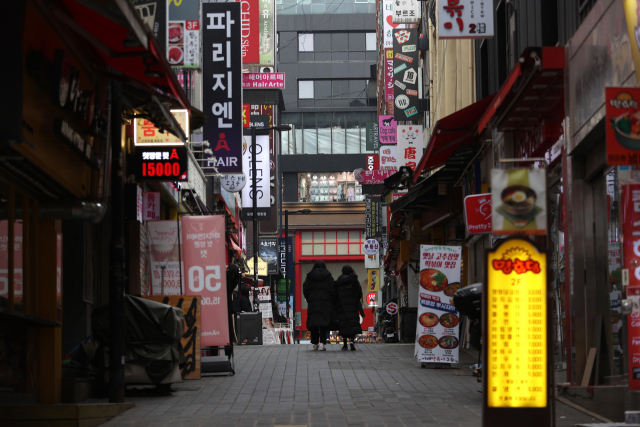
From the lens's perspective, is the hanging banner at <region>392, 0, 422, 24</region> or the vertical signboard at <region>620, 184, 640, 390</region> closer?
the vertical signboard at <region>620, 184, 640, 390</region>

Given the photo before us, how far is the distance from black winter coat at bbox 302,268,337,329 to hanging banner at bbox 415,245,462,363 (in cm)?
467

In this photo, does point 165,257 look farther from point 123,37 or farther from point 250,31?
point 250,31

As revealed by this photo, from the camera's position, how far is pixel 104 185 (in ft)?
38.1

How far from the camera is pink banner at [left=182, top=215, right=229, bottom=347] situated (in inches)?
553

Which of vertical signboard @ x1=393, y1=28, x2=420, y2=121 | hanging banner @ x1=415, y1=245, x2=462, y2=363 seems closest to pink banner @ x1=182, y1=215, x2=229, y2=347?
hanging banner @ x1=415, y1=245, x2=462, y2=363

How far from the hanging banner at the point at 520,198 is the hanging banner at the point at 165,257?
30.1ft

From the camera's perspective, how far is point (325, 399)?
10.5 meters

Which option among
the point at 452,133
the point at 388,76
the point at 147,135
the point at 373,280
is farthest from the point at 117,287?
the point at 373,280

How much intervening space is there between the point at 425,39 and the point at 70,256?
20623 mm

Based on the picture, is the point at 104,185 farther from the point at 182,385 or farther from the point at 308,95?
the point at 308,95

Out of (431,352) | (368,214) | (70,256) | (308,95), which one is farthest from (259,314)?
(308,95)

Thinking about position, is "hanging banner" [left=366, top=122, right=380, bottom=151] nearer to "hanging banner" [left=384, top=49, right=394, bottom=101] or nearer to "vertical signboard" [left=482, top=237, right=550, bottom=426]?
"hanging banner" [left=384, top=49, right=394, bottom=101]

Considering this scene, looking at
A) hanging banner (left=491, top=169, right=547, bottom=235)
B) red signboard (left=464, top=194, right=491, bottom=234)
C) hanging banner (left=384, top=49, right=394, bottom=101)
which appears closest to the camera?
hanging banner (left=491, top=169, right=547, bottom=235)

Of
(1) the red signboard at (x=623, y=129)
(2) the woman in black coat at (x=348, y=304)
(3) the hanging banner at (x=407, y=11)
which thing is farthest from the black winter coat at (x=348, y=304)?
(3) the hanging banner at (x=407, y=11)
